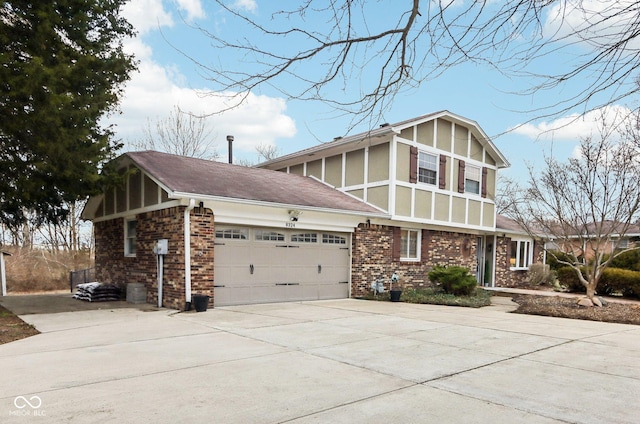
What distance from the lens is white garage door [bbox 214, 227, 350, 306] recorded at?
1082 centimetres

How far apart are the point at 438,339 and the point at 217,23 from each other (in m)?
5.76

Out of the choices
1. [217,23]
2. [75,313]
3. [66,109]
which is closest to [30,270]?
[75,313]

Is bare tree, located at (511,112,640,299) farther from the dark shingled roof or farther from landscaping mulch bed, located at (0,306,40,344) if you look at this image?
landscaping mulch bed, located at (0,306,40,344)

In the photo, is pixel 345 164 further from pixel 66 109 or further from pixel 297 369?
pixel 297 369

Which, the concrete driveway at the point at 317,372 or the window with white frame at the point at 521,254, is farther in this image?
the window with white frame at the point at 521,254

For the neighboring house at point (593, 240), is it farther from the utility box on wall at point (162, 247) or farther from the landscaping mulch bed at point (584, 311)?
the utility box on wall at point (162, 247)

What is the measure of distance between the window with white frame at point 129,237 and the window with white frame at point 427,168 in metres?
9.85

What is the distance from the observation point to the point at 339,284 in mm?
13500

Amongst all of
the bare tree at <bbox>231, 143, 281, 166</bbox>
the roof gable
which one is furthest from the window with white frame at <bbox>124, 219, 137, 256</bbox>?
the bare tree at <bbox>231, 143, 281, 166</bbox>

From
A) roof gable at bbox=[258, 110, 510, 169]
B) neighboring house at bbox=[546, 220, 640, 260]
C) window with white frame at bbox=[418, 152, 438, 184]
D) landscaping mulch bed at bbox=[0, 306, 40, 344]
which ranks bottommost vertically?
landscaping mulch bed at bbox=[0, 306, 40, 344]

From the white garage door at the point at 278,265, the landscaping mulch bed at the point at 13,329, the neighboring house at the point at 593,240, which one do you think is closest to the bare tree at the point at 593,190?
the neighboring house at the point at 593,240

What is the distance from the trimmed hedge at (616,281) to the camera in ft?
49.7

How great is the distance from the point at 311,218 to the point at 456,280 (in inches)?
212

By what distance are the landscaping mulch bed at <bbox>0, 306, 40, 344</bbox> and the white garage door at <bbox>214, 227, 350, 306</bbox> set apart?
13.1ft
